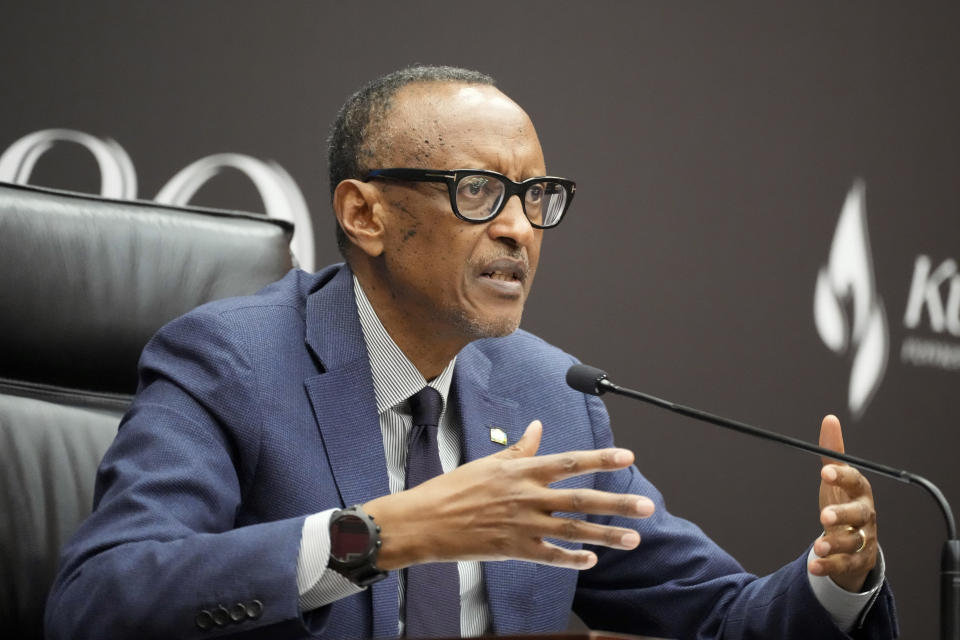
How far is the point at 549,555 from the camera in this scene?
112cm

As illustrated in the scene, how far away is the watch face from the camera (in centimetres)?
112

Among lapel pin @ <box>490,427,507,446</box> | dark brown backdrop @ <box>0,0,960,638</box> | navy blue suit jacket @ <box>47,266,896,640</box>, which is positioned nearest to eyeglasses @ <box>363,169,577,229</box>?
navy blue suit jacket @ <box>47,266,896,640</box>

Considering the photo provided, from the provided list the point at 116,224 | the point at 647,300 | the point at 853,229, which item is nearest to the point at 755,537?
the point at 647,300

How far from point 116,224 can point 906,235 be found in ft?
6.69

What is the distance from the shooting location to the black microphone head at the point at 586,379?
1.33 metres

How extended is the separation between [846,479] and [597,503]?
41cm

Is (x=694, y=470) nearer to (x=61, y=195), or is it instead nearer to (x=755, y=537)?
(x=755, y=537)

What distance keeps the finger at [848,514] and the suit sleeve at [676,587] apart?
15 centimetres

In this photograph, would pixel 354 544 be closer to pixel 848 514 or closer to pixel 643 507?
pixel 643 507

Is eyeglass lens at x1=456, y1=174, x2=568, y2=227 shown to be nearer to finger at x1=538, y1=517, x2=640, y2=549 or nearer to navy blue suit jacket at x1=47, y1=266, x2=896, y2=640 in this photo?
navy blue suit jacket at x1=47, y1=266, x2=896, y2=640

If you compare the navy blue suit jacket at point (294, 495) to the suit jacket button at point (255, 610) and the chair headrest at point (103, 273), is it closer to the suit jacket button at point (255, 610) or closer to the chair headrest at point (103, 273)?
the suit jacket button at point (255, 610)

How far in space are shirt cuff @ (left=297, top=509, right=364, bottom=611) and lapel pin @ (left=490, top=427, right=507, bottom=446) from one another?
1.52 ft

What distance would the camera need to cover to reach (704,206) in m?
2.59

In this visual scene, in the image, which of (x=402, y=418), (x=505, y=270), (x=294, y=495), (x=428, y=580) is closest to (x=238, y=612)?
(x=294, y=495)
